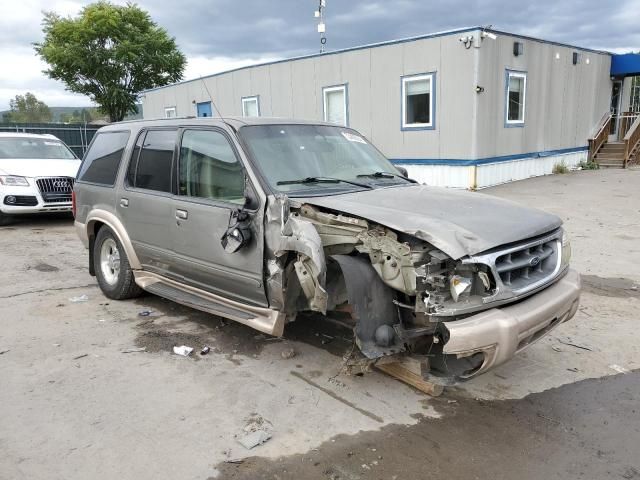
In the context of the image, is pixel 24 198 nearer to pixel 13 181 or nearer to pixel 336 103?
pixel 13 181

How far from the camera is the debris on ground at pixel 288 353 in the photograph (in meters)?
4.23

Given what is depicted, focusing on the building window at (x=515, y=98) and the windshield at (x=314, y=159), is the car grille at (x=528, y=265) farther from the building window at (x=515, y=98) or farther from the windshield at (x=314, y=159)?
the building window at (x=515, y=98)

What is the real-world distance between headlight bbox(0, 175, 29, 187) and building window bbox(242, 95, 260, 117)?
8743mm

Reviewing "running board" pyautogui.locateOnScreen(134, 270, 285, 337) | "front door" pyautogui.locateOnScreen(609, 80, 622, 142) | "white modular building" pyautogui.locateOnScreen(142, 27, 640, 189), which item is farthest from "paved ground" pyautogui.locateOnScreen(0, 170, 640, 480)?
"front door" pyautogui.locateOnScreen(609, 80, 622, 142)

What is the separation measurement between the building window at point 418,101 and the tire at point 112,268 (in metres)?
9.80

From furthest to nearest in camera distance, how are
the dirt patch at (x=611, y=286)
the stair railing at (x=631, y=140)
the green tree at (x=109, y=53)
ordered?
the green tree at (x=109, y=53), the stair railing at (x=631, y=140), the dirt patch at (x=611, y=286)

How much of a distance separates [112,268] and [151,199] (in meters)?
1.31

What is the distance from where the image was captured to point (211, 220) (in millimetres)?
4188

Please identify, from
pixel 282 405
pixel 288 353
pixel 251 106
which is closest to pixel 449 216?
pixel 282 405

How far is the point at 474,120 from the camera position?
41.3 feet

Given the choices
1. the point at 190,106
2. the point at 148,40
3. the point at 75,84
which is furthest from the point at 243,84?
the point at 75,84

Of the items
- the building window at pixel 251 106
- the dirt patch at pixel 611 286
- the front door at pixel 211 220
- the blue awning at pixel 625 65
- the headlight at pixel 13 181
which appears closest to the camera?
the front door at pixel 211 220

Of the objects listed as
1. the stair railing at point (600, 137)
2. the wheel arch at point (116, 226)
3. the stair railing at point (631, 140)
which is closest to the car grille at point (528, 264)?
the wheel arch at point (116, 226)

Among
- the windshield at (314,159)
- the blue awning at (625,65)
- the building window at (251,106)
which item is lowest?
the windshield at (314,159)
